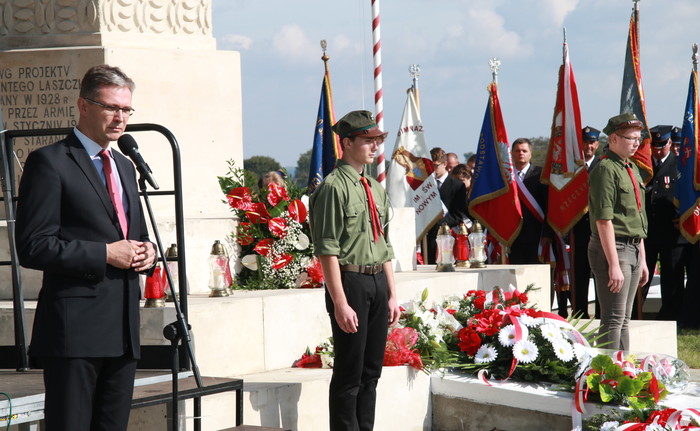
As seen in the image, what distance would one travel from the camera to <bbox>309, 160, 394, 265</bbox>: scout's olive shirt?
5.04 metres

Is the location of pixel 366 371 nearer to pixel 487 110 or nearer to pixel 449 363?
pixel 449 363

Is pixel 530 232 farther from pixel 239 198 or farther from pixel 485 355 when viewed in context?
pixel 485 355

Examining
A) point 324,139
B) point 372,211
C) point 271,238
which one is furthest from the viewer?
point 324,139

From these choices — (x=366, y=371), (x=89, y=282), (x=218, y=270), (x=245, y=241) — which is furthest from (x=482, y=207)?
(x=89, y=282)

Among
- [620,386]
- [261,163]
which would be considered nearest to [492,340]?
[620,386]

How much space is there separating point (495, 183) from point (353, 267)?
6.23 m

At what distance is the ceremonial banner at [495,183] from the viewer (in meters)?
10.9

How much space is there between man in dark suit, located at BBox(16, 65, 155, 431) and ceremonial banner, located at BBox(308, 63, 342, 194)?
25.3 feet

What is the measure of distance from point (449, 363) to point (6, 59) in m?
3.69

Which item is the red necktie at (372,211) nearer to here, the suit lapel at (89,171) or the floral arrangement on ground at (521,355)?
the floral arrangement on ground at (521,355)

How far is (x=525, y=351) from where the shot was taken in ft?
20.2

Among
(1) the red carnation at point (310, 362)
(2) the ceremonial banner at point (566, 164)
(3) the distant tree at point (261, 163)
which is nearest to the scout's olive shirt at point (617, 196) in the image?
(1) the red carnation at point (310, 362)

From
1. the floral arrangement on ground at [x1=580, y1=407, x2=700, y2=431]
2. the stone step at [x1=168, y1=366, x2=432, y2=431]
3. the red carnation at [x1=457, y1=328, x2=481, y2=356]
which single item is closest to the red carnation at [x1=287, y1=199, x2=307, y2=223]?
the stone step at [x1=168, y1=366, x2=432, y2=431]

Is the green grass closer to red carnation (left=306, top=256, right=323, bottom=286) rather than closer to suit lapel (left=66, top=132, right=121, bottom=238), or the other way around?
red carnation (left=306, top=256, right=323, bottom=286)
